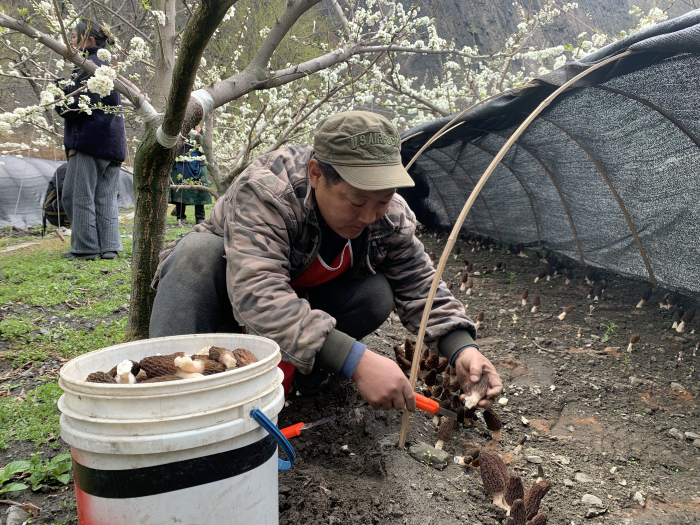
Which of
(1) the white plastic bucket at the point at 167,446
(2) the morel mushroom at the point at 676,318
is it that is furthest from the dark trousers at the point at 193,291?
(2) the morel mushroom at the point at 676,318

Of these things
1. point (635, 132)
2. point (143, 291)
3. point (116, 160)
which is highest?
point (635, 132)

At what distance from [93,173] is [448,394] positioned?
5.44 meters

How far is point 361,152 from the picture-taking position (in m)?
2.00

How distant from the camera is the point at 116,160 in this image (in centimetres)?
611

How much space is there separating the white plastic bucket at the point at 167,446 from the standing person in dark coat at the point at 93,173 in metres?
4.93

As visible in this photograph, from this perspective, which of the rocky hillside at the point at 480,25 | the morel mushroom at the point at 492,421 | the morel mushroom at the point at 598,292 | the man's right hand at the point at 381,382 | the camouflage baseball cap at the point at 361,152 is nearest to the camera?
the man's right hand at the point at 381,382

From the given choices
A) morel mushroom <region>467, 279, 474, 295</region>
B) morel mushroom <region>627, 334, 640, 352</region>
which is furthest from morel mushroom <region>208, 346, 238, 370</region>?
morel mushroom <region>467, 279, 474, 295</region>

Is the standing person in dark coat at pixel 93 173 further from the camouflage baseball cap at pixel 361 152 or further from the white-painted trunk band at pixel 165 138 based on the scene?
the camouflage baseball cap at pixel 361 152

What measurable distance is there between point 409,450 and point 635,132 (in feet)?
11.9

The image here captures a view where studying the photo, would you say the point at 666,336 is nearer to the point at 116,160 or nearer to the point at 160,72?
the point at 160,72

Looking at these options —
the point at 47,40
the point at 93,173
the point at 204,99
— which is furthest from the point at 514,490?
the point at 93,173

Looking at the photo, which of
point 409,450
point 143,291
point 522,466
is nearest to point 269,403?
point 409,450

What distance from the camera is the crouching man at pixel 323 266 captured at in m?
1.92

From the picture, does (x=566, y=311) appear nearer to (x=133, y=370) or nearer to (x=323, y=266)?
(x=323, y=266)
